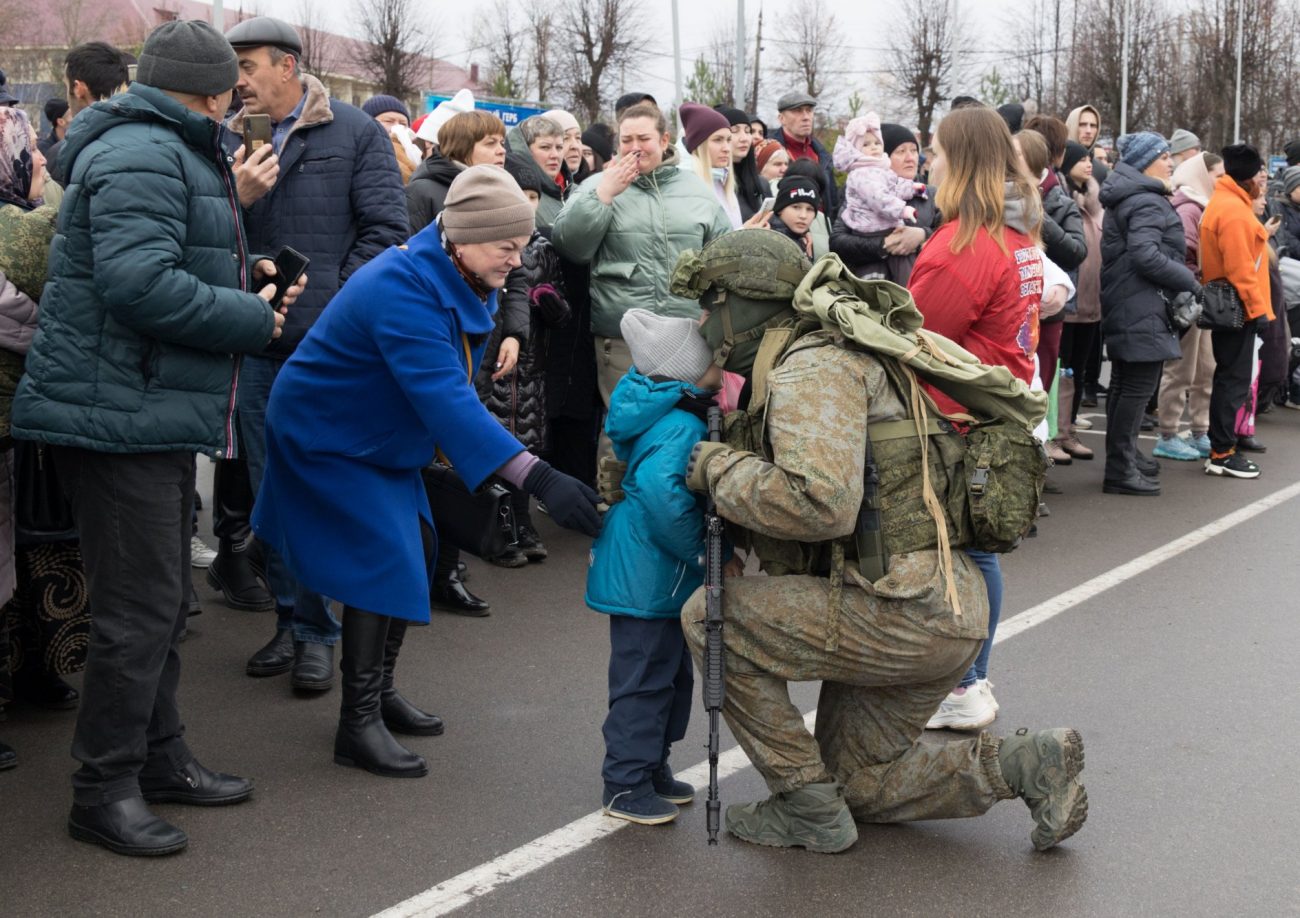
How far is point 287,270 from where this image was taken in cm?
429

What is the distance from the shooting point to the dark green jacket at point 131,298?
11.7ft

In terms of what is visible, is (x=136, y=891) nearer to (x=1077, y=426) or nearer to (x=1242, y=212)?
(x=1242, y=212)

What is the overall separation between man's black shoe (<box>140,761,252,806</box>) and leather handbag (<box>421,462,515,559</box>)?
3.15 feet

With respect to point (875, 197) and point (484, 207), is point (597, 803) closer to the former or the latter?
point (484, 207)

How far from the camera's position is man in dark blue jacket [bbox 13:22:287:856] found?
3598 mm

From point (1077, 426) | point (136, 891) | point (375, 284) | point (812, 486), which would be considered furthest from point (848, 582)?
point (1077, 426)

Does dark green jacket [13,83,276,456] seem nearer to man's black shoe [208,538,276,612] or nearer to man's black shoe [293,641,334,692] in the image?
man's black shoe [293,641,334,692]

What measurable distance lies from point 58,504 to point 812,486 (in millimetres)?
2545

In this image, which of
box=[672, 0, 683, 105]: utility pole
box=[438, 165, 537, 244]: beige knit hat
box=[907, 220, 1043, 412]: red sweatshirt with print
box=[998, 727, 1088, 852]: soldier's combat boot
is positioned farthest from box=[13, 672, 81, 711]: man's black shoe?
box=[672, 0, 683, 105]: utility pole

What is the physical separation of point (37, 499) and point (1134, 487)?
6.50 metres

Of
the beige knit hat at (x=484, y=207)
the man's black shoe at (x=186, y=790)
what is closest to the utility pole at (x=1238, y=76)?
the beige knit hat at (x=484, y=207)

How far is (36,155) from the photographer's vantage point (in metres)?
4.39

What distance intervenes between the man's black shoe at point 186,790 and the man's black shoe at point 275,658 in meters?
1.16

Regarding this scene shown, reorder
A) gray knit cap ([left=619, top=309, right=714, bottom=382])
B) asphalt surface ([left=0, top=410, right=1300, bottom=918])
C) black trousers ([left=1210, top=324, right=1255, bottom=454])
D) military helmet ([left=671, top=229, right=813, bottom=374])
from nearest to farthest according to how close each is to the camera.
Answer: asphalt surface ([left=0, top=410, right=1300, bottom=918])
military helmet ([left=671, top=229, right=813, bottom=374])
gray knit cap ([left=619, top=309, right=714, bottom=382])
black trousers ([left=1210, top=324, right=1255, bottom=454])
